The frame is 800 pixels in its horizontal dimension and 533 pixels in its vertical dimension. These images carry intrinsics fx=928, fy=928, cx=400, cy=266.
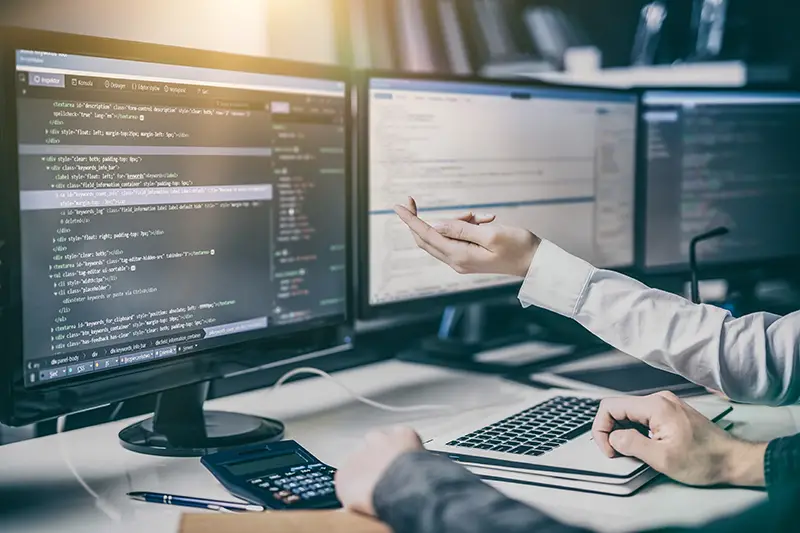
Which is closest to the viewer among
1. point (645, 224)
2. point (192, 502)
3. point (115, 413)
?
point (192, 502)

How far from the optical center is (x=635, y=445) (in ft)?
2.98

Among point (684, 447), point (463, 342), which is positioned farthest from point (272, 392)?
point (684, 447)

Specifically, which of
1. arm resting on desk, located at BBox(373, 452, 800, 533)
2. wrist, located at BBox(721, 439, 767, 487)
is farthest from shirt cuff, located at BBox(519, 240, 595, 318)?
arm resting on desk, located at BBox(373, 452, 800, 533)

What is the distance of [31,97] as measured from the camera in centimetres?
84

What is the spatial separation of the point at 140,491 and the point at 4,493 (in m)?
0.13

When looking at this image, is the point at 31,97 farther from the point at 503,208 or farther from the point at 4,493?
the point at 503,208

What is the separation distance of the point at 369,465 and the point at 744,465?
1.24 ft

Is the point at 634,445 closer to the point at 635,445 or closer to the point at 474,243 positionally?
the point at 635,445

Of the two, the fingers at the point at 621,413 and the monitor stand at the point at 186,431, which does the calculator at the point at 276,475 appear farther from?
the fingers at the point at 621,413

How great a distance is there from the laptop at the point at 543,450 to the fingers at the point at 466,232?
→ 20 cm

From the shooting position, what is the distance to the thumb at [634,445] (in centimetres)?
90

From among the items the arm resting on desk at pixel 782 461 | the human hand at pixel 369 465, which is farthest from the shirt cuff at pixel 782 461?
the human hand at pixel 369 465

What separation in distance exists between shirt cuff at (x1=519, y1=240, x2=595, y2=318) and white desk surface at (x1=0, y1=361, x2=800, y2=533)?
0.17 meters

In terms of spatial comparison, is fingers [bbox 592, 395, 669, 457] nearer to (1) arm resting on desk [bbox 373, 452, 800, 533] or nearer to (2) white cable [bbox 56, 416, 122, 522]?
(1) arm resting on desk [bbox 373, 452, 800, 533]
